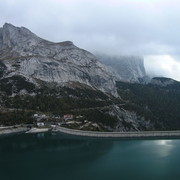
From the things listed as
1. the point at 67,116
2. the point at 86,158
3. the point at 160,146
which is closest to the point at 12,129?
the point at 67,116

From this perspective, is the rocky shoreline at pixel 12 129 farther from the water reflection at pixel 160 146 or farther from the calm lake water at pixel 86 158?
the water reflection at pixel 160 146

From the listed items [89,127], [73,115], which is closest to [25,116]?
[73,115]

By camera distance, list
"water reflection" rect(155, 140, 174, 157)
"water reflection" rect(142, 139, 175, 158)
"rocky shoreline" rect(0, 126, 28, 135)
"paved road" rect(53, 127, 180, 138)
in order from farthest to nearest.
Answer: "rocky shoreline" rect(0, 126, 28, 135), "paved road" rect(53, 127, 180, 138), "water reflection" rect(155, 140, 174, 157), "water reflection" rect(142, 139, 175, 158)

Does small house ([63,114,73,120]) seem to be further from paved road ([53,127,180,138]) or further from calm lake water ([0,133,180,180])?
calm lake water ([0,133,180,180])

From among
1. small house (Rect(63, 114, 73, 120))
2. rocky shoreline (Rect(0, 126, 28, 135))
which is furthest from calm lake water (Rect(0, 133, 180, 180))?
small house (Rect(63, 114, 73, 120))

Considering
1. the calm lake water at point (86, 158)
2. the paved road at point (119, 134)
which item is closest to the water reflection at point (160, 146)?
the calm lake water at point (86, 158)

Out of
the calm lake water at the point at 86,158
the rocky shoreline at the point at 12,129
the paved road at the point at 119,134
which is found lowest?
the calm lake water at the point at 86,158

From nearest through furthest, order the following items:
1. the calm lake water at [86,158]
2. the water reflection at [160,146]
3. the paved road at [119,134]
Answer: the calm lake water at [86,158]
the water reflection at [160,146]
the paved road at [119,134]

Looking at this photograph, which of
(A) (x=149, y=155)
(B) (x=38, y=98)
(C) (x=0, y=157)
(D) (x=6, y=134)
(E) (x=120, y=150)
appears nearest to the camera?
(C) (x=0, y=157)

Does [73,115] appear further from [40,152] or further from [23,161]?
[23,161]
